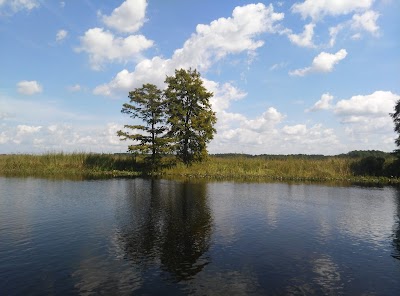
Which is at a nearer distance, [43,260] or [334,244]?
[43,260]

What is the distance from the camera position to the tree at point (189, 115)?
54.5 meters

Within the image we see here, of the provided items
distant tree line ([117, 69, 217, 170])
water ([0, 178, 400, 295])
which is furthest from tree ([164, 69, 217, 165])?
water ([0, 178, 400, 295])

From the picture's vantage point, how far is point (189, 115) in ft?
183

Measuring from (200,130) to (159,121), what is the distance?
6663 mm

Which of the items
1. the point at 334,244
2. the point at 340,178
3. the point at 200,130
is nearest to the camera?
the point at 334,244

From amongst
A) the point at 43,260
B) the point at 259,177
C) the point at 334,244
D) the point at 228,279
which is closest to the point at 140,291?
the point at 228,279

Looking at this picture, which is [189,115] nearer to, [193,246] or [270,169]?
[270,169]

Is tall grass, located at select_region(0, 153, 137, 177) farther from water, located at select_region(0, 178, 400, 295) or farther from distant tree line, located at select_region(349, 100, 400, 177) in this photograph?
distant tree line, located at select_region(349, 100, 400, 177)

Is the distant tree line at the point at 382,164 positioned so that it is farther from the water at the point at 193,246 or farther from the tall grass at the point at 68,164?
the tall grass at the point at 68,164

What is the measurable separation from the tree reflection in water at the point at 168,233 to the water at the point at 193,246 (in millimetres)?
48

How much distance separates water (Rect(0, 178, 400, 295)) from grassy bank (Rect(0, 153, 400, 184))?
23077mm

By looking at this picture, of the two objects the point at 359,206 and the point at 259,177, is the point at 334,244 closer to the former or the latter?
the point at 359,206

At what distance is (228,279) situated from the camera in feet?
39.7

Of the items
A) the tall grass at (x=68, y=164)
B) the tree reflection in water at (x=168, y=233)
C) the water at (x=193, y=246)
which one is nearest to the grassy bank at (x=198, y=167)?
the tall grass at (x=68, y=164)
